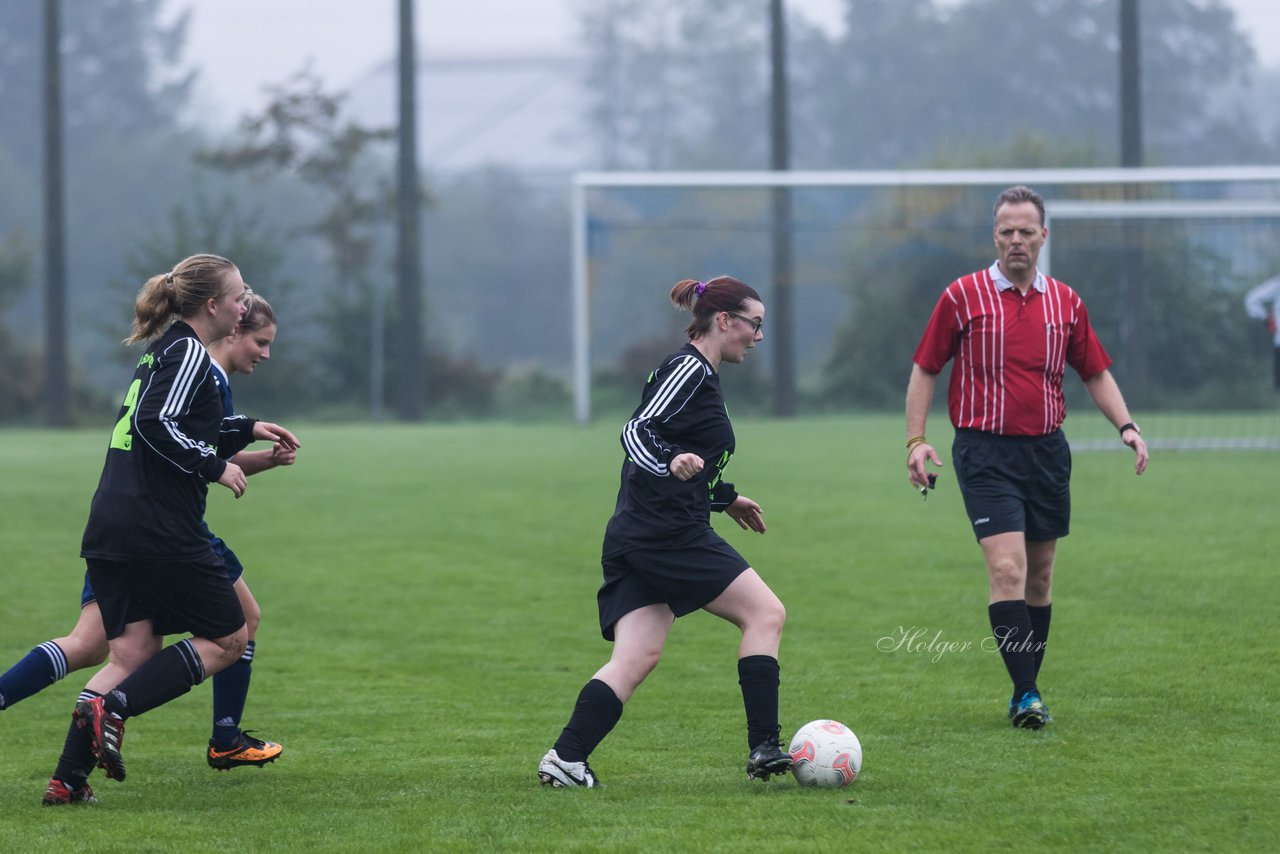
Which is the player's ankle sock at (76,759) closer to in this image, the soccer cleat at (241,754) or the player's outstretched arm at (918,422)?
the soccer cleat at (241,754)

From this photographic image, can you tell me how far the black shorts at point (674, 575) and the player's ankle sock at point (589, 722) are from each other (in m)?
0.24

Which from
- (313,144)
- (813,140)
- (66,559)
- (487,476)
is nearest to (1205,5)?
(813,140)

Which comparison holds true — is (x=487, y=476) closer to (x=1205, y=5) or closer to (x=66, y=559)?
(x=66, y=559)

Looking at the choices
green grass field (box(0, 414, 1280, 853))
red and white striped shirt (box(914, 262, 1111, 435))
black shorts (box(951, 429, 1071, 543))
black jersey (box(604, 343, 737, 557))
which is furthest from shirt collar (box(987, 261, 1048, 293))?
green grass field (box(0, 414, 1280, 853))

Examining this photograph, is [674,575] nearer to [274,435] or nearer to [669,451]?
[669,451]

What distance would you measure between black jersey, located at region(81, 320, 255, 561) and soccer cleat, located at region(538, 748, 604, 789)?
1.17m

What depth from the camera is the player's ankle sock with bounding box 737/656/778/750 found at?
4797mm

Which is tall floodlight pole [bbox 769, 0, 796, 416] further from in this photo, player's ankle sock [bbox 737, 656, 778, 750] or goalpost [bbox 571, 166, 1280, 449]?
player's ankle sock [bbox 737, 656, 778, 750]

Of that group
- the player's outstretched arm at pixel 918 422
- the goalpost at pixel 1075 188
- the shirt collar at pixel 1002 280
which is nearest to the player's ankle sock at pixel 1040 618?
the player's outstretched arm at pixel 918 422

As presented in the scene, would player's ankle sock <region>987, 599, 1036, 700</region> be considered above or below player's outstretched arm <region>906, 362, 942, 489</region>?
below

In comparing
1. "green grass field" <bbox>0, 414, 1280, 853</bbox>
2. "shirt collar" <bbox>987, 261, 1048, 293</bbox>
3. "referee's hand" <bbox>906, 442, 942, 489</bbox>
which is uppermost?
"shirt collar" <bbox>987, 261, 1048, 293</bbox>

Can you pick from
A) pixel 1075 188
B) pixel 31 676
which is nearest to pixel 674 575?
pixel 31 676

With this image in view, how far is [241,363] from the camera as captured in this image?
5152mm

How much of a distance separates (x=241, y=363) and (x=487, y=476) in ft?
34.8
